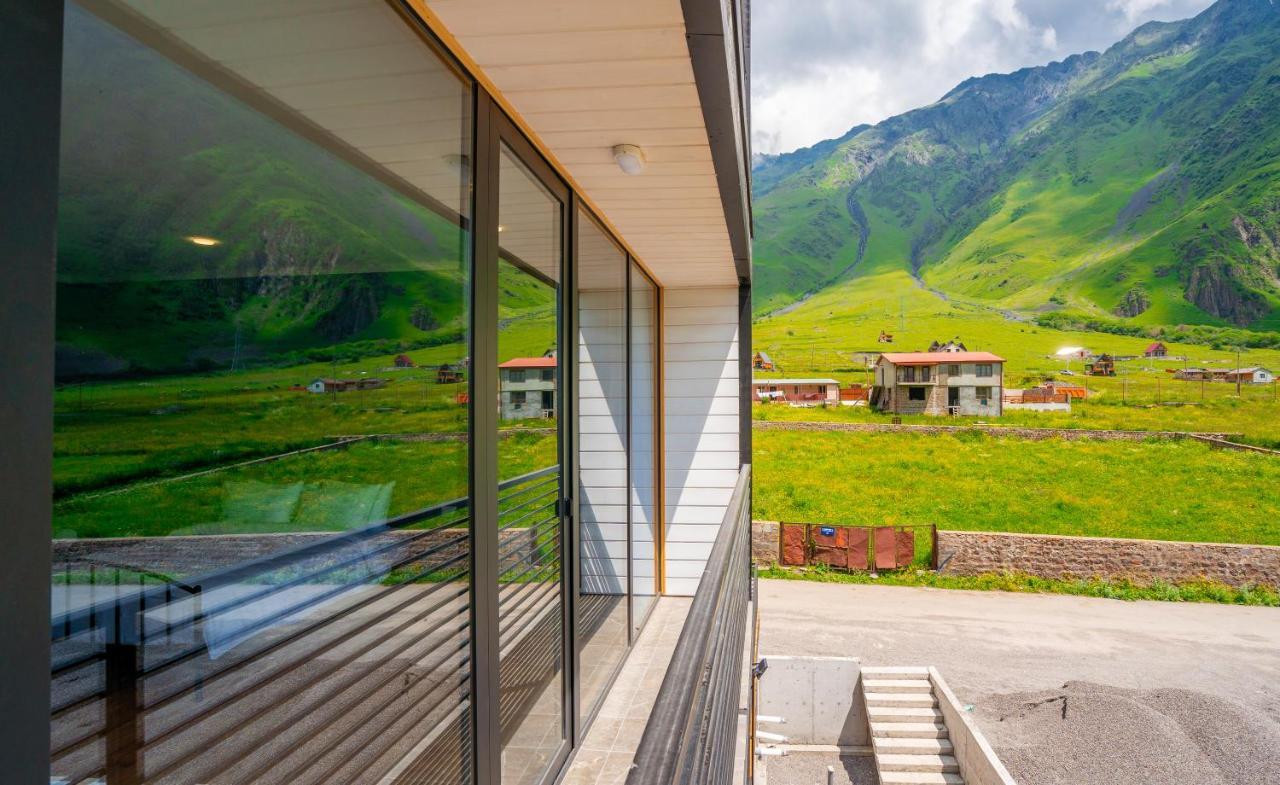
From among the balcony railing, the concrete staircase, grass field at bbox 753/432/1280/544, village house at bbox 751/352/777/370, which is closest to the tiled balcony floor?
the balcony railing

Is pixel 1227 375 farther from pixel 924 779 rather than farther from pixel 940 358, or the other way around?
pixel 924 779

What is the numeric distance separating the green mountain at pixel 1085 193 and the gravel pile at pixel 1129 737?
118ft

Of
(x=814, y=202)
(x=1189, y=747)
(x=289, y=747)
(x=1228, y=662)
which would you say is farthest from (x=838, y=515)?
(x=814, y=202)

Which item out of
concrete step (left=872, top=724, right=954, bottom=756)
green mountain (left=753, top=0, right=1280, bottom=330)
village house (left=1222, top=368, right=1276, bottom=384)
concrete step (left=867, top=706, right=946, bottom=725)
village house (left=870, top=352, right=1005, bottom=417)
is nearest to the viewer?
concrete step (left=872, top=724, right=954, bottom=756)

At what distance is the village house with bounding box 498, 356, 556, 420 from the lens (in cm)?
219

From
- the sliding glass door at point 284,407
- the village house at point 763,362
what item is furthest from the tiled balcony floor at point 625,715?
the village house at point 763,362

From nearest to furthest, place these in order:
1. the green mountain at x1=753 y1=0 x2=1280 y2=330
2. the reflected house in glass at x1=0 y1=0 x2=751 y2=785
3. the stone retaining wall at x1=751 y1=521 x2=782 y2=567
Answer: the reflected house in glass at x1=0 y1=0 x2=751 y2=785
the stone retaining wall at x1=751 y1=521 x2=782 y2=567
the green mountain at x1=753 y1=0 x2=1280 y2=330

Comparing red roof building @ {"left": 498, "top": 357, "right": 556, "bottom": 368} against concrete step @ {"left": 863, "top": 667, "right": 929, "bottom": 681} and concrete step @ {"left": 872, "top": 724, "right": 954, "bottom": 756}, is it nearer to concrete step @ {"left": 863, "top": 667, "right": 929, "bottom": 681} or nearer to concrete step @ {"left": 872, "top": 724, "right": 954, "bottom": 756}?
concrete step @ {"left": 872, "top": 724, "right": 954, "bottom": 756}

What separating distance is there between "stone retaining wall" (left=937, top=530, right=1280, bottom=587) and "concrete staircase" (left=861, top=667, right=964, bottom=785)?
5.04 meters

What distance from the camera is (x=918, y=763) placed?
8.15m

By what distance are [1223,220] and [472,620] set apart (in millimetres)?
55410

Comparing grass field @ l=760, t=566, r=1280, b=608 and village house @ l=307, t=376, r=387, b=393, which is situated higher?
village house @ l=307, t=376, r=387, b=393

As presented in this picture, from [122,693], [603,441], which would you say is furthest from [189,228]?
[603,441]

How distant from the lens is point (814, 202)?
281 feet
